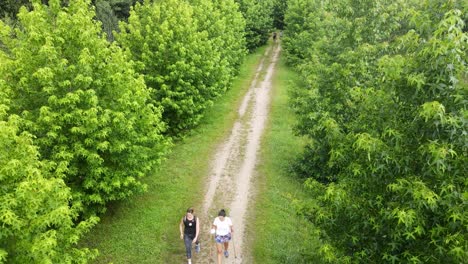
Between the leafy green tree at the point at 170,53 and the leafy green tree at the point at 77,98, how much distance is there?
7185 mm

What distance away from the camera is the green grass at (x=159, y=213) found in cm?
1619

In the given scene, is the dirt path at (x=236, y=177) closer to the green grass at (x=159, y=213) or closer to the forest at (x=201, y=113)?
the green grass at (x=159, y=213)

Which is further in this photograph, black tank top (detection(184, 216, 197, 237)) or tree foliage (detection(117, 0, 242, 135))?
tree foliage (detection(117, 0, 242, 135))

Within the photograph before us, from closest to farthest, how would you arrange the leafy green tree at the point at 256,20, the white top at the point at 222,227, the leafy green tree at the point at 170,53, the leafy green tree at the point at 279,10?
the white top at the point at 222,227 < the leafy green tree at the point at 170,53 < the leafy green tree at the point at 256,20 < the leafy green tree at the point at 279,10

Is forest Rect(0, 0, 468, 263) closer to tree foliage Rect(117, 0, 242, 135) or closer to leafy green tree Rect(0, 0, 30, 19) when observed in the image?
tree foliage Rect(117, 0, 242, 135)

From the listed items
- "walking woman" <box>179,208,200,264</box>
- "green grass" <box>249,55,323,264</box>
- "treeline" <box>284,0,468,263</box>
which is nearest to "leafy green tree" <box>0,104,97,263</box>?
"walking woman" <box>179,208,200,264</box>

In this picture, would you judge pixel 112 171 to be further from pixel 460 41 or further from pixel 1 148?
pixel 460 41

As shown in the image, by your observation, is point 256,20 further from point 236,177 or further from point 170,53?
point 236,177

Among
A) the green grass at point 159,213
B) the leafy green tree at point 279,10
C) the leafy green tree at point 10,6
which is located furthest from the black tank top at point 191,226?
the leafy green tree at point 279,10

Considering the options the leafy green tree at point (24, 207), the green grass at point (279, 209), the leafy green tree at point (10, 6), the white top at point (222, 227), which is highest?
the leafy green tree at point (10, 6)

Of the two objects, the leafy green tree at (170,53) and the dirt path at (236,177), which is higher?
the leafy green tree at (170,53)

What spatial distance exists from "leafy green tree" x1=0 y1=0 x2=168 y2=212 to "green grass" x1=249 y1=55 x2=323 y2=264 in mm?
6215

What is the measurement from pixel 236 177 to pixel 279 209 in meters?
4.22

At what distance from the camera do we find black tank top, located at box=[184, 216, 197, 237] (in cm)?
1367
